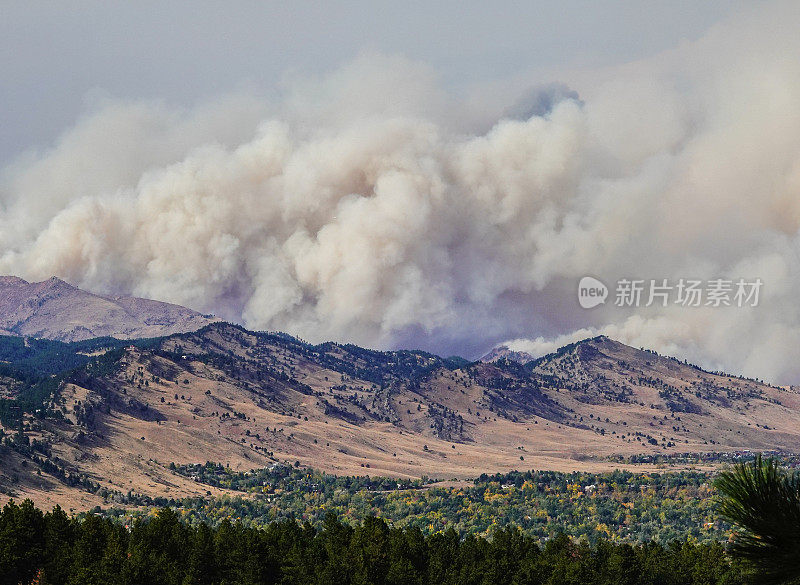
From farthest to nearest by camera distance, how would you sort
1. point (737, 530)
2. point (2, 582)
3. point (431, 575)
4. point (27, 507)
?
point (27, 507)
point (431, 575)
point (2, 582)
point (737, 530)

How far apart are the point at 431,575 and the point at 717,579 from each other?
45.9 metres

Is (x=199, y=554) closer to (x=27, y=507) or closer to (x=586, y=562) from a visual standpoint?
(x=27, y=507)

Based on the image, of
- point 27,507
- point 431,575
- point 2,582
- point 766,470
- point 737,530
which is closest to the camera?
point 766,470

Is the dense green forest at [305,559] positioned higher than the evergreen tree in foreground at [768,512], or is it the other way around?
the evergreen tree in foreground at [768,512]

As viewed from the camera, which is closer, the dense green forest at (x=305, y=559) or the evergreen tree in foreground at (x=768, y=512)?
the evergreen tree in foreground at (x=768, y=512)

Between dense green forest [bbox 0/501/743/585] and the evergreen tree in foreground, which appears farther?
dense green forest [bbox 0/501/743/585]

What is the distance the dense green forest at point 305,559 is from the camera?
13550 cm

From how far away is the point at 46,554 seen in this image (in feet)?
471

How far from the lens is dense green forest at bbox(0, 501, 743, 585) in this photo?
5335 inches

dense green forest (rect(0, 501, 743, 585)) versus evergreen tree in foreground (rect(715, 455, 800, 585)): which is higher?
evergreen tree in foreground (rect(715, 455, 800, 585))

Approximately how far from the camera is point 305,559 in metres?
145

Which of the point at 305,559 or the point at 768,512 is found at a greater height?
the point at 768,512

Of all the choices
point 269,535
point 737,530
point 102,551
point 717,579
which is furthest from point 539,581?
point 737,530

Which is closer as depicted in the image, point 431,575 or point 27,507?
point 431,575
